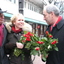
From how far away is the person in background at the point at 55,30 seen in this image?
9.49 ft

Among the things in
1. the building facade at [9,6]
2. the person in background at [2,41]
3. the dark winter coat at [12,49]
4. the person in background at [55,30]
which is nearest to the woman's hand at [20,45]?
the dark winter coat at [12,49]

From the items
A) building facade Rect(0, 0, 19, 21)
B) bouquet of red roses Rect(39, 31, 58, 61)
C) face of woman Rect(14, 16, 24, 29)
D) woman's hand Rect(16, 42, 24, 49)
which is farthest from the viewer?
building facade Rect(0, 0, 19, 21)

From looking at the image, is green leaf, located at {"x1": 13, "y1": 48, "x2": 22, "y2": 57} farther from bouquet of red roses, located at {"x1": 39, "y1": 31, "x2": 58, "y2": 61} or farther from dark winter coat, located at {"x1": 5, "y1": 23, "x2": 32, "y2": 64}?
bouquet of red roses, located at {"x1": 39, "y1": 31, "x2": 58, "y2": 61}

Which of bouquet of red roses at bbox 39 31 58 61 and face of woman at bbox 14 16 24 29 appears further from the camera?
face of woman at bbox 14 16 24 29

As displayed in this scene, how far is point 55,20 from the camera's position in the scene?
2.99 m

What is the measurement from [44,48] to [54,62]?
311mm

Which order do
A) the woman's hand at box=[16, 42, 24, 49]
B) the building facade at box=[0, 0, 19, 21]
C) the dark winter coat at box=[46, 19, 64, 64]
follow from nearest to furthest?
the dark winter coat at box=[46, 19, 64, 64] < the woman's hand at box=[16, 42, 24, 49] < the building facade at box=[0, 0, 19, 21]

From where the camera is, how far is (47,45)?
2787 millimetres

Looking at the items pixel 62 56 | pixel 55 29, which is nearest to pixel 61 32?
pixel 55 29

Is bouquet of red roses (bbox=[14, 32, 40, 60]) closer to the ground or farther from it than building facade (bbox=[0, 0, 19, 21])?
closer to the ground

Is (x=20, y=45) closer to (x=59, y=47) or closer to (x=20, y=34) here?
(x=20, y=34)

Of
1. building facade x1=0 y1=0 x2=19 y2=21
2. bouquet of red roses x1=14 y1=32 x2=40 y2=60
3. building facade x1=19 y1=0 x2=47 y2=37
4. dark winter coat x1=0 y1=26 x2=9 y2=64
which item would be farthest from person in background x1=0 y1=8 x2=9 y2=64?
building facade x1=19 y1=0 x2=47 y2=37

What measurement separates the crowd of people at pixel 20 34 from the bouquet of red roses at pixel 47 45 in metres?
0.13

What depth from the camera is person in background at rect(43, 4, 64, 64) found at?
9.49 feet
